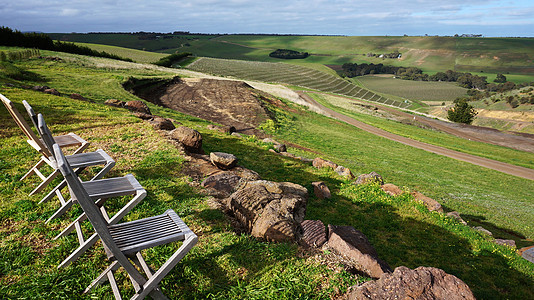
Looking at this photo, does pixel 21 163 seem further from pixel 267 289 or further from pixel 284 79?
pixel 284 79

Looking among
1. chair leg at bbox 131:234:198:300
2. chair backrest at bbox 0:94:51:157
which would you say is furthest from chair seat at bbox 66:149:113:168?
chair leg at bbox 131:234:198:300

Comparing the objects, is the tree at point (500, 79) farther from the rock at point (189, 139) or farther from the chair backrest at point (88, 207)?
the chair backrest at point (88, 207)

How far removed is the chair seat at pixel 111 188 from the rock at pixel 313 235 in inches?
135

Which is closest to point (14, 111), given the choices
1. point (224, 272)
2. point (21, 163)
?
point (21, 163)

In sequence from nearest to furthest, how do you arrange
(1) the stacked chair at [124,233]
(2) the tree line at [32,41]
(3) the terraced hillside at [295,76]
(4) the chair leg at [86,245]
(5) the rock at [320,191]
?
(1) the stacked chair at [124,233]
(4) the chair leg at [86,245]
(5) the rock at [320,191]
(2) the tree line at [32,41]
(3) the terraced hillside at [295,76]

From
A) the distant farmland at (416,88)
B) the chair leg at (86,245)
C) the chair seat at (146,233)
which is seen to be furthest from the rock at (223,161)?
the distant farmland at (416,88)

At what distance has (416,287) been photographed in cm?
411

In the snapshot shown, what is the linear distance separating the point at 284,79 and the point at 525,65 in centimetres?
19855

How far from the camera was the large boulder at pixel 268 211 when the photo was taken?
584 centimetres

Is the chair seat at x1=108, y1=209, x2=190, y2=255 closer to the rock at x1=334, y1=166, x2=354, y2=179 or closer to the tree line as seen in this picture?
the rock at x1=334, y1=166, x2=354, y2=179

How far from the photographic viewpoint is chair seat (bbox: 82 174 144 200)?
4340mm

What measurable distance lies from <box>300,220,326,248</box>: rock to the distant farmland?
148294 mm

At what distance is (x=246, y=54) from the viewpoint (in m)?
186

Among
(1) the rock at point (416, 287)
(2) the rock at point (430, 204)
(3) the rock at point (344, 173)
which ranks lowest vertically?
(2) the rock at point (430, 204)
